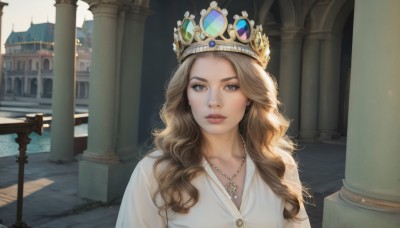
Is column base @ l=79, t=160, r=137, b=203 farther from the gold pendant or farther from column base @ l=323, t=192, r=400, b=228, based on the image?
the gold pendant

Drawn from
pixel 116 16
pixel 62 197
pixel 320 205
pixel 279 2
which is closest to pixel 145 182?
pixel 320 205

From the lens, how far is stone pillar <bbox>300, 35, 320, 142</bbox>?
12297mm

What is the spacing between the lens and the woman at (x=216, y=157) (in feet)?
5.52

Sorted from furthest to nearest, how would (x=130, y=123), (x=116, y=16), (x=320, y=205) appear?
(x=130, y=123) < (x=116, y=16) < (x=320, y=205)

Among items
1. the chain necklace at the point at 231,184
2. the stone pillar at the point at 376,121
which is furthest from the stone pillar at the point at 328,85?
the chain necklace at the point at 231,184

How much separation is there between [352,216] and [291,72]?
28.2 feet

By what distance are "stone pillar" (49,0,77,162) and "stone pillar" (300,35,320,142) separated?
23.0 ft

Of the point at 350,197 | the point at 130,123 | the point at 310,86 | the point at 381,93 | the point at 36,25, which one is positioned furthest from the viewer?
the point at 36,25

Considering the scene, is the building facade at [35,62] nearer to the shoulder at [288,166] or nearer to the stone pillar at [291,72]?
the stone pillar at [291,72]

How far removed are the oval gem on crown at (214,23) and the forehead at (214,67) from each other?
0.40 feet

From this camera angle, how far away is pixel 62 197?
7.73 metres

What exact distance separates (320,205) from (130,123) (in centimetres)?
392

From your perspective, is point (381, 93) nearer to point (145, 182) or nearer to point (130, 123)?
point (145, 182)

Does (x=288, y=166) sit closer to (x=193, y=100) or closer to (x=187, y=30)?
(x=193, y=100)
